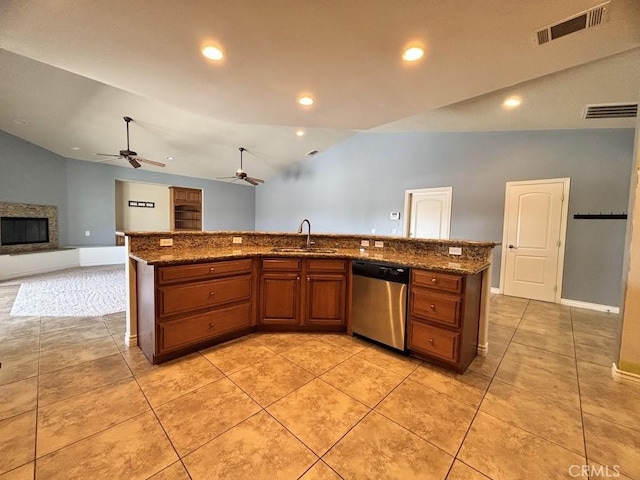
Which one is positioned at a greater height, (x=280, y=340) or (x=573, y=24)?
(x=573, y=24)

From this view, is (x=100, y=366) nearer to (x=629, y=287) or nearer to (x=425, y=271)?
(x=425, y=271)

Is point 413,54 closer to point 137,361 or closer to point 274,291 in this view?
point 274,291

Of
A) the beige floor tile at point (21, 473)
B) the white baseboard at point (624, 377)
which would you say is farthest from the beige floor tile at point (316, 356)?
the white baseboard at point (624, 377)

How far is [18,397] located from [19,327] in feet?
5.62

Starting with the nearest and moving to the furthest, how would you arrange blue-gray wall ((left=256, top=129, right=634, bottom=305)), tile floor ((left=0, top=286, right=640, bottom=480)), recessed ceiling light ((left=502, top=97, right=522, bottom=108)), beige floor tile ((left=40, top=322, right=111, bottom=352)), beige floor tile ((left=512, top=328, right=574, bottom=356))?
tile floor ((left=0, top=286, right=640, bottom=480))
beige floor tile ((left=40, top=322, right=111, bottom=352))
beige floor tile ((left=512, top=328, right=574, bottom=356))
recessed ceiling light ((left=502, top=97, right=522, bottom=108))
blue-gray wall ((left=256, top=129, right=634, bottom=305))

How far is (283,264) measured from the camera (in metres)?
2.72

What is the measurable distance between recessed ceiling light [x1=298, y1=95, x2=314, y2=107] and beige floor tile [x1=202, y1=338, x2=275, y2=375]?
2581mm

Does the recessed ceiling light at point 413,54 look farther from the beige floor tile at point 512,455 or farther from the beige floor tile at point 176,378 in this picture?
the beige floor tile at point 176,378

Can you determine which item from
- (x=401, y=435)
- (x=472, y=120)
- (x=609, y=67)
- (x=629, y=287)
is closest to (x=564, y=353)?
(x=629, y=287)

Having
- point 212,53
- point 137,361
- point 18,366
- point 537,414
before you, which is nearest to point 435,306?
point 537,414

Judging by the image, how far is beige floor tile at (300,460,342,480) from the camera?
1.20 m

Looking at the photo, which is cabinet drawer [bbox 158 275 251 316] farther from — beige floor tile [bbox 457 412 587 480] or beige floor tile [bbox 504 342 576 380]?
beige floor tile [bbox 504 342 576 380]

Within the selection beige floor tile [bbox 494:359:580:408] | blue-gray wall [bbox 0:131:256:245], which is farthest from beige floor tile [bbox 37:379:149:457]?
blue-gray wall [bbox 0:131:256:245]

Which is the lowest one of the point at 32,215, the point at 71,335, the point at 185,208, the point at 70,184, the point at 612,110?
the point at 71,335
